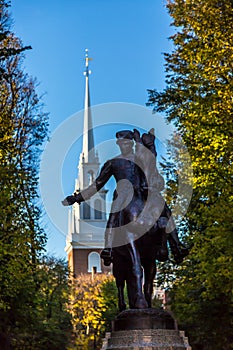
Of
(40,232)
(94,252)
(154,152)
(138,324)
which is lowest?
(138,324)

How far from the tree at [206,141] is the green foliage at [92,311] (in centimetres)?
2875

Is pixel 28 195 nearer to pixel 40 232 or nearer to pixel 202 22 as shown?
pixel 40 232

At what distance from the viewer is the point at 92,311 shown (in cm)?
5891

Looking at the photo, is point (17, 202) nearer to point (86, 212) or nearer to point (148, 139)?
point (148, 139)

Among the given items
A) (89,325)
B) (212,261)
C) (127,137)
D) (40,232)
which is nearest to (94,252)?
(89,325)

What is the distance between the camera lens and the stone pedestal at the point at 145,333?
949 cm

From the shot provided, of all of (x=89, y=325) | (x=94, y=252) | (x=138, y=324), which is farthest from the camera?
(x=94, y=252)

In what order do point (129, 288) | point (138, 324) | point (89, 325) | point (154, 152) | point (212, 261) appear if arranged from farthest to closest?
point (89, 325), point (212, 261), point (154, 152), point (129, 288), point (138, 324)

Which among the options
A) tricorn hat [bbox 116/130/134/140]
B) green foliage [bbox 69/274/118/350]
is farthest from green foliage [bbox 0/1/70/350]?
green foliage [bbox 69/274/118/350]

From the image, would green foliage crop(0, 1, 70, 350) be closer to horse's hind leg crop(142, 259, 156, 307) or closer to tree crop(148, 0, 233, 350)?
tree crop(148, 0, 233, 350)

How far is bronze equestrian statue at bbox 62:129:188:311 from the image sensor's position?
10391 millimetres

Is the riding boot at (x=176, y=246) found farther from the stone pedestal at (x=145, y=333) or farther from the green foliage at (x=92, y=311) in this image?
the green foliage at (x=92, y=311)

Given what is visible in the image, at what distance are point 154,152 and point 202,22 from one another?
1476 cm

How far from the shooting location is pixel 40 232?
2770cm
